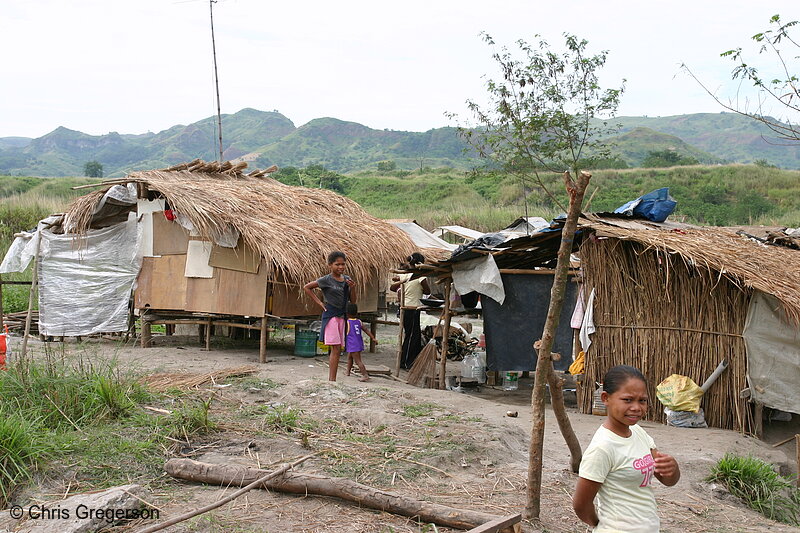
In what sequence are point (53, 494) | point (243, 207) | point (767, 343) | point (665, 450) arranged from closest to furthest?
point (53, 494), point (665, 450), point (767, 343), point (243, 207)

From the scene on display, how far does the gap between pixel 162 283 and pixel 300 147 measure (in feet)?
225

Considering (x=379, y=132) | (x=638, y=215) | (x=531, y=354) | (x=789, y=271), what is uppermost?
(x=379, y=132)

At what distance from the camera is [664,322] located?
7.72 m

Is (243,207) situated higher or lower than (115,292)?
higher

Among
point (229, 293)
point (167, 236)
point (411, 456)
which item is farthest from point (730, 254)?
point (167, 236)

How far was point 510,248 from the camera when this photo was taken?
874 cm

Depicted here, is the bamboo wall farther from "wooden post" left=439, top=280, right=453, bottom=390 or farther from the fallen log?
the fallen log

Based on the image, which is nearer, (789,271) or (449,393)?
(789,271)

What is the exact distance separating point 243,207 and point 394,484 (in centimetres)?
661

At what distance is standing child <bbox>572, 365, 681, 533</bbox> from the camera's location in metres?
2.79

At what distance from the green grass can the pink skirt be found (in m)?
4.18

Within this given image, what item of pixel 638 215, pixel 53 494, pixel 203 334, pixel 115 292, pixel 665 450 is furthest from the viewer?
pixel 203 334

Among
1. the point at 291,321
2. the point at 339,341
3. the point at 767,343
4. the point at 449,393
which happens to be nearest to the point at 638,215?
the point at 767,343

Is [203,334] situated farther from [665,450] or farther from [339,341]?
[665,450]
